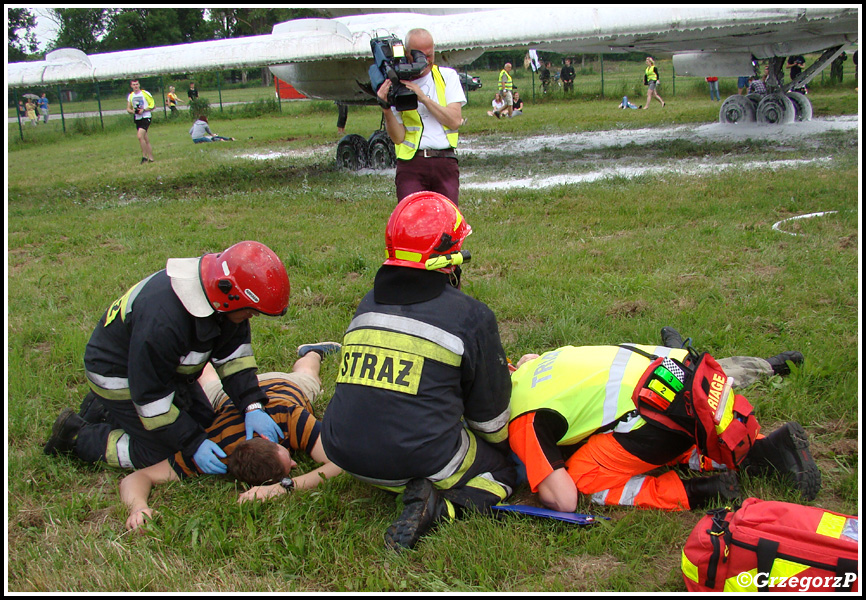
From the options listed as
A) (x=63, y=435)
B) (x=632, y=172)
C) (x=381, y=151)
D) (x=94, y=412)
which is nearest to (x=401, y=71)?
(x=94, y=412)

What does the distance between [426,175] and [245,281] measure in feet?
10.3

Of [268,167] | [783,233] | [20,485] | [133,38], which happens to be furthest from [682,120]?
[133,38]

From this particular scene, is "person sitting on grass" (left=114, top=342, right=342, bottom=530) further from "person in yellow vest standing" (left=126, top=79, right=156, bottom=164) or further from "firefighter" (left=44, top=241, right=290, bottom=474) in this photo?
"person in yellow vest standing" (left=126, top=79, right=156, bottom=164)

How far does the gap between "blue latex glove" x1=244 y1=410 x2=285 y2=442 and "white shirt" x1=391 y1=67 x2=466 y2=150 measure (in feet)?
10.4

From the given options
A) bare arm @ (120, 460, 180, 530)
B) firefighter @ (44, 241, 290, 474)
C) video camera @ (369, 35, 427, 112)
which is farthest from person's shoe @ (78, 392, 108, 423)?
video camera @ (369, 35, 427, 112)

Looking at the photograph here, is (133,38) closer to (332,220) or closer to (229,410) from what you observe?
(332,220)

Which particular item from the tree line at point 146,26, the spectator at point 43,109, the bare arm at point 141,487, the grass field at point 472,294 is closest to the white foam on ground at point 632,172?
the grass field at point 472,294

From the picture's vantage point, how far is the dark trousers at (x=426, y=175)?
5789 millimetres

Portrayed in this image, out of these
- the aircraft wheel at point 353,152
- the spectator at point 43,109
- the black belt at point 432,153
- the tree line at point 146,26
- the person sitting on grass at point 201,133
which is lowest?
the black belt at point 432,153

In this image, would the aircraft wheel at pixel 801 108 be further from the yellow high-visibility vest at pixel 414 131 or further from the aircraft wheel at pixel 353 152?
the yellow high-visibility vest at pixel 414 131

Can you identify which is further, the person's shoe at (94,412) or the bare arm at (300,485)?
the person's shoe at (94,412)

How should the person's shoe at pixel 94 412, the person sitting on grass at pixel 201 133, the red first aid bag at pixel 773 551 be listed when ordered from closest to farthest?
1. the red first aid bag at pixel 773 551
2. the person's shoe at pixel 94 412
3. the person sitting on grass at pixel 201 133

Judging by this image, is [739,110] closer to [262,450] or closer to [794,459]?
[794,459]

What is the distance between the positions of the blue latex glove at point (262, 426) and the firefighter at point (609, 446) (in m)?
1.27
